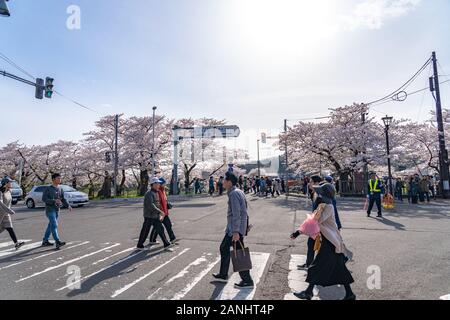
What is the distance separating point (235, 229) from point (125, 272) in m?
2.22

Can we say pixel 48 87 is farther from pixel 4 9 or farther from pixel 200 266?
pixel 200 266

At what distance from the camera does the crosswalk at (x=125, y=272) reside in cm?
398

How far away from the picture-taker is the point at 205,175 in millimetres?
44031

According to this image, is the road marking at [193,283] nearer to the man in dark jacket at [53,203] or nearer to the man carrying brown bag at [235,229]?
the man carrying brown bag at [235,229]

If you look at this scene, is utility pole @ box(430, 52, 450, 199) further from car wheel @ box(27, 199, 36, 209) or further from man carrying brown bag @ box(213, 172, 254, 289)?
car wheel @ box(27, 199, 36, 209)

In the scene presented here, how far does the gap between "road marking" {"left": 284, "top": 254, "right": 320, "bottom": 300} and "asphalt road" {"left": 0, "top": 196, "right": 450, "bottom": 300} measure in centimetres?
2

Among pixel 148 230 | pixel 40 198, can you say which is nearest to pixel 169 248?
pixel 148 230

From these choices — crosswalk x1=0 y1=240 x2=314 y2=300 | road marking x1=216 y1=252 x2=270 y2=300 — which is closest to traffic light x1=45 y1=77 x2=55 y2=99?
crosswalk x1=0 y1=240 x2=314 y2=300

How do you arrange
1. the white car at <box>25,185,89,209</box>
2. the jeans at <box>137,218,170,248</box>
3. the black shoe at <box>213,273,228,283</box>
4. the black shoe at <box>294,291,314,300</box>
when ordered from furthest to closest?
the white car at <box>25,185,89,209</box> < the jeans at <box>137,218,170,248</box> < the black shoe at <box>213,273,228,283</box> < the black shoe at <box>294,291,314,300</box>

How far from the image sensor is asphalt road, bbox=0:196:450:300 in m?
3.98

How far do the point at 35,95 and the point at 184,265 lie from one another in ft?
41.2

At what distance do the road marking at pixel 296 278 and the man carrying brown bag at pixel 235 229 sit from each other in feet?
2.06

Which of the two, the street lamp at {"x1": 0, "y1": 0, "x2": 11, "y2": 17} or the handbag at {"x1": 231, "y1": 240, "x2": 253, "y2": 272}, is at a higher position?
the street lamp at {"x1": 0, "y1": 0, "x2": 11, "y2": 17}
